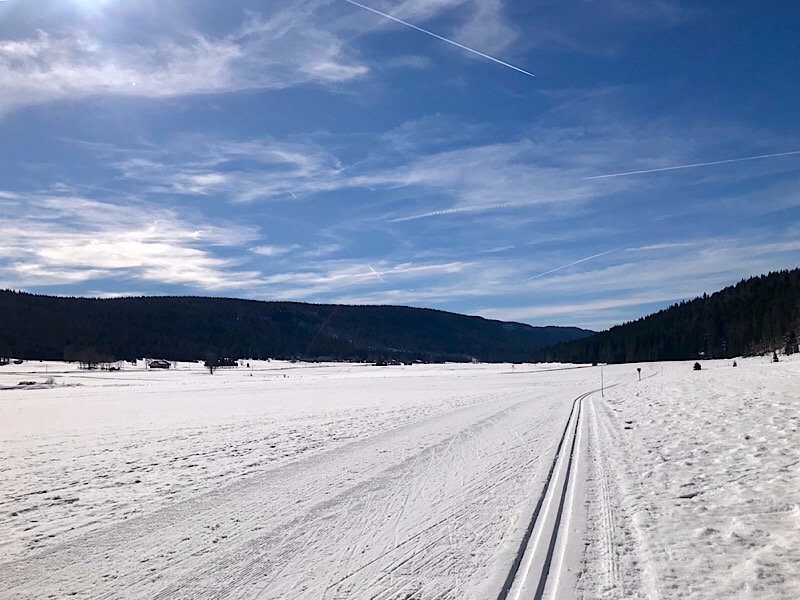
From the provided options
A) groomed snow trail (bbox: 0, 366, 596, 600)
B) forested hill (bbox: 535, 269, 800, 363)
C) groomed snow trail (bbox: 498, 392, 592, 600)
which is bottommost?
groomed snow trail (bbox: 0, 366, 596, 600)

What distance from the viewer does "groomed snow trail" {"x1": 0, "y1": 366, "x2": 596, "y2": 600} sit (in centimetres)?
516

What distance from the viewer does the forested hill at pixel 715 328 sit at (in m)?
91.9

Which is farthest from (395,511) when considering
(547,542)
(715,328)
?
(715,328)

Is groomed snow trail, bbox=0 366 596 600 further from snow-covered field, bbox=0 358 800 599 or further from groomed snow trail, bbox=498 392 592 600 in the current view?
groomed snow trail, bbox=498 392 592 600

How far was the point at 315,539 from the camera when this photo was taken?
6488 millimetres

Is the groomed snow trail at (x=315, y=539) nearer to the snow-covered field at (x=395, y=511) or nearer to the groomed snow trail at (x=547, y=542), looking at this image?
the snow-covered field at (x=395, y=511)

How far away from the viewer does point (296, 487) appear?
365 inches

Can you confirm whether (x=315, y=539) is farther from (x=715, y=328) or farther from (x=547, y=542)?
(x=715, y=328)

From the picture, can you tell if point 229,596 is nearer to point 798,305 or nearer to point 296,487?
point 296,487

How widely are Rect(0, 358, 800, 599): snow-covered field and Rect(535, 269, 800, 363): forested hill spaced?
84.2 metres

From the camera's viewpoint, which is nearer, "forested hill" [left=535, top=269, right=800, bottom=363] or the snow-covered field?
the snow-covered field

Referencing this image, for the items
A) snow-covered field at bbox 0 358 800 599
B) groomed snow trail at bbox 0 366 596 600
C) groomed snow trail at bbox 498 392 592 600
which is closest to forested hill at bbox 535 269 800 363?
snow-covered field at bbox 0 358 800 599

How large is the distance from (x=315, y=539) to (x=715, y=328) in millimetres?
→ 125004

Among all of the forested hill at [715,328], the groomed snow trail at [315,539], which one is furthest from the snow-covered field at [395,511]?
the forested hill at [715,328]
